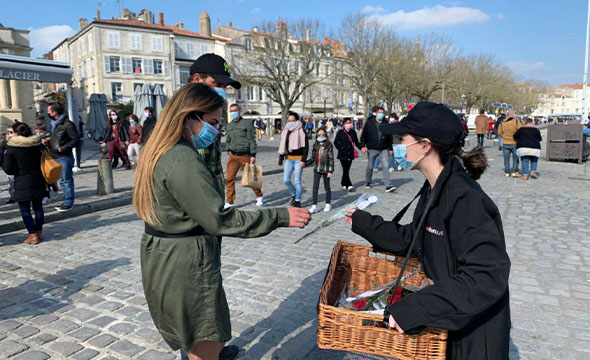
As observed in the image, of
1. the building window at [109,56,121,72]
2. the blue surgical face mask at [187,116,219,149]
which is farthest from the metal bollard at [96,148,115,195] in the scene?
the building window at [109,56,121,72]

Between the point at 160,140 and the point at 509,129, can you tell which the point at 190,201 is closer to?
the point at 160,140

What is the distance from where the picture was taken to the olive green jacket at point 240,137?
7.99 metres

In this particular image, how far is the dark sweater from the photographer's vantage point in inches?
461

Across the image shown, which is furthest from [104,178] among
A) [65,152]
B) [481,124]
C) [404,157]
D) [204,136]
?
[481,124]

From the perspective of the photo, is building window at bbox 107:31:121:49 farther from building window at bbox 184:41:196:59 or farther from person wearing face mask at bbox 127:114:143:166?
person wearing face mask at bbox 127:114:143:166

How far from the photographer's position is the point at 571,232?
6.74 metres

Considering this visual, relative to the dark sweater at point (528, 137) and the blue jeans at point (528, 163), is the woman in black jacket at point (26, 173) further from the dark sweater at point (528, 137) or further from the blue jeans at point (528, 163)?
the blue jeans at point (528, 163)

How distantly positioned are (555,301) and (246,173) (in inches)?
203

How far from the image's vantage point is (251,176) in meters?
7.80

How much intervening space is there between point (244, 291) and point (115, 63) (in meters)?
53.3

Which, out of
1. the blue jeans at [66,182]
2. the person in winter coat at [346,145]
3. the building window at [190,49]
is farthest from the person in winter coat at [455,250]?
the building window at [190,49]

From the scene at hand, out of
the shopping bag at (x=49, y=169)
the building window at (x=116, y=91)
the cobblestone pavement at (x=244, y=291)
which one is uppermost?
the building window at (x=116, y=91)

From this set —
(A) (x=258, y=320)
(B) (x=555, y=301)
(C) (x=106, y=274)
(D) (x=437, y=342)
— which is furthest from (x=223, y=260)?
(D) (x=437, y=342)

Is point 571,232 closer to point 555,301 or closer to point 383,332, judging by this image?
point 555,301
